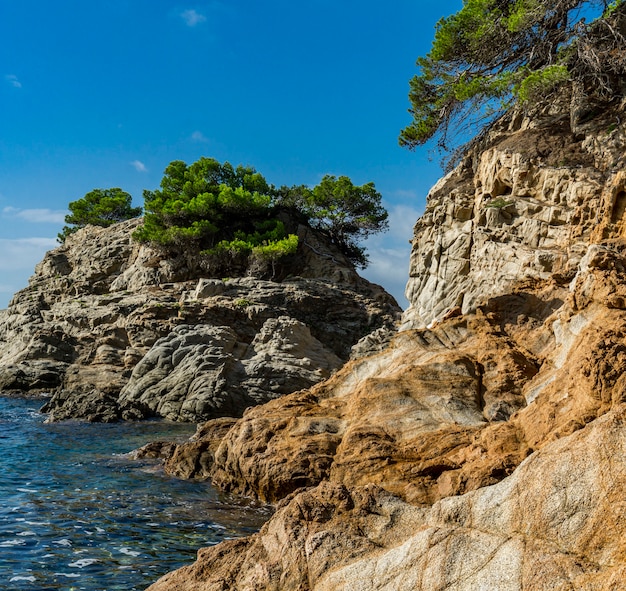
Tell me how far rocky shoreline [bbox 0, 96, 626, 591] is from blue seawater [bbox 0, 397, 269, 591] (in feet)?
4.99

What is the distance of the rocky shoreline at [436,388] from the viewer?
5.81 meters

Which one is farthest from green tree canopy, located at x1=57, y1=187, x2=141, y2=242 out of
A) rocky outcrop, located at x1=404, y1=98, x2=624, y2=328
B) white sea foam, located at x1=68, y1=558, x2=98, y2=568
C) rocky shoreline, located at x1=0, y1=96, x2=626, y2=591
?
white sea foam, located at x1=68, y1=558, x2=98, y2=568

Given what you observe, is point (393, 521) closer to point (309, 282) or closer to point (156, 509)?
point (156, 509)

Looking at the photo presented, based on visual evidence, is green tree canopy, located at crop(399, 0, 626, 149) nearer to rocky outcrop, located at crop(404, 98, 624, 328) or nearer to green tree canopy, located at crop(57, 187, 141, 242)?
rocky outcrop, located at crop(404, 98, 624, 328)

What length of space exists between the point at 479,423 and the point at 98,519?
8.82 metres

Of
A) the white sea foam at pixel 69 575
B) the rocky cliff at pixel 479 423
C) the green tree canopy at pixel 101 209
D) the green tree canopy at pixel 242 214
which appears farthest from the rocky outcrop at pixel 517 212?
the green tree canopy at pixel 101 209

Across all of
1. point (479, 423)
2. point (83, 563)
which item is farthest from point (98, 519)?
point (479, 423)

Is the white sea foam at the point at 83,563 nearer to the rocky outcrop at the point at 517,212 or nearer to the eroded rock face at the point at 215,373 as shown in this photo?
the rocky outcrop at the point at 517,212

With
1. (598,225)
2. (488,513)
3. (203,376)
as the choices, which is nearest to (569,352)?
(598,225)

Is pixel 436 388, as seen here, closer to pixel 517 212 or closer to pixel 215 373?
pixel 517 212

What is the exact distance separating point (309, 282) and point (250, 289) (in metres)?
5.76

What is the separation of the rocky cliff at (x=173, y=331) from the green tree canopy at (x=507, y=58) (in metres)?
12.9

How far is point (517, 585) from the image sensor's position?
5.06 m

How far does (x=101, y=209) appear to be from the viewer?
77.6 metres
